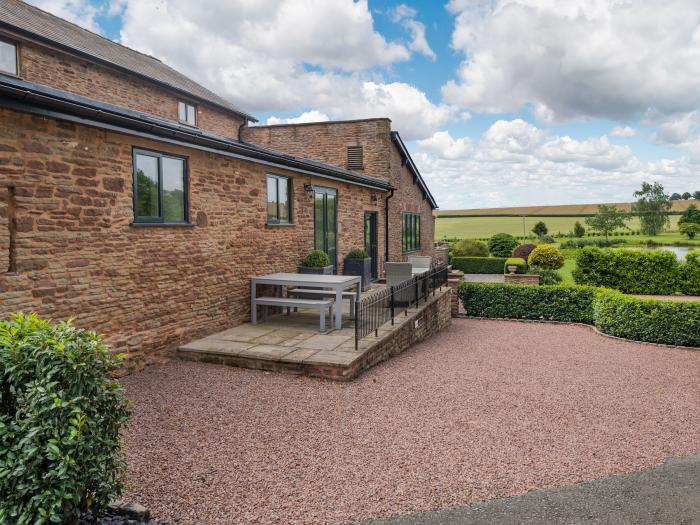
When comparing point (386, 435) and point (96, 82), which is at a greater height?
point (96, 82)

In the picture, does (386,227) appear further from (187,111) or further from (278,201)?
(187,111)

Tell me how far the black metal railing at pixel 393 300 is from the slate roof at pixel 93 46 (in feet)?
36.3

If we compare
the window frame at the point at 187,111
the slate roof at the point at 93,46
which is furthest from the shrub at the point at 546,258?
the window frame at the point at 187,111

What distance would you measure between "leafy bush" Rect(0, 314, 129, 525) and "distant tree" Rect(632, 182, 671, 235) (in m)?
75.1

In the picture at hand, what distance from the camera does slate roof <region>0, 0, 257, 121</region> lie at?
43.6ft

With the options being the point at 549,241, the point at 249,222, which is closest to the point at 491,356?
the point at 249,222

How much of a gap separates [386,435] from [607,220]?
66149 mm

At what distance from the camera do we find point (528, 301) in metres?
15.0

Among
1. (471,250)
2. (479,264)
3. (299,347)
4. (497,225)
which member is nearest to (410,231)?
(479,264)

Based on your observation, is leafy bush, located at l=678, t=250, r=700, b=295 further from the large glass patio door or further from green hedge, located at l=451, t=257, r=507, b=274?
the large glass patio door

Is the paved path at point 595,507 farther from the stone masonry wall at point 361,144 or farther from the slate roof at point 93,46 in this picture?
the slate roof at point 93,46

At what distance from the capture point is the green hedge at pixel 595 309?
37.2 feet

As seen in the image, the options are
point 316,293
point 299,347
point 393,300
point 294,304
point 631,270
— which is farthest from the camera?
point 631,270

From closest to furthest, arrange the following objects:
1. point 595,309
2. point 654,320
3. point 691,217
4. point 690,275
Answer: point 654,320, point 595,309, point 690,275, point 691,217
